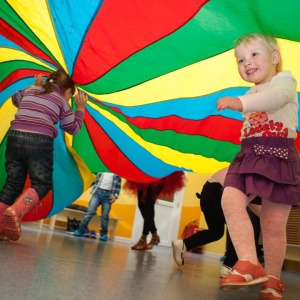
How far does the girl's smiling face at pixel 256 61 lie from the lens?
1.62 metres

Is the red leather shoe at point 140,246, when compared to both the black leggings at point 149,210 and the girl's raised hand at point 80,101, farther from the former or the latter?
the girl's raised hand at point 80,101

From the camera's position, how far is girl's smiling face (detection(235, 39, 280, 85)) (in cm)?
162

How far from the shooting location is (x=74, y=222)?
21.9ft

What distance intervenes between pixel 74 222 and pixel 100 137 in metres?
3.79

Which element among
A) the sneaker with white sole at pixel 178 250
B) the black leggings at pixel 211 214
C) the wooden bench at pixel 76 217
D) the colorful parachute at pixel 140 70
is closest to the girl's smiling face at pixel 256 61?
the colorful parachute at pixel 140 70

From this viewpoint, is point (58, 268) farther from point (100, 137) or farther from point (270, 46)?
point (100, 137)

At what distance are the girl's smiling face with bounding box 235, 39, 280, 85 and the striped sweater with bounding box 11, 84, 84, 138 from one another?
3.97 ft

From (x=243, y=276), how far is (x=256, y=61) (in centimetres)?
83

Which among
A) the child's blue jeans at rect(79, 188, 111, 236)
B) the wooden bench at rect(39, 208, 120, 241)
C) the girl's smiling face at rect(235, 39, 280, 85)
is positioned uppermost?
the girl's smiling face at rect(235, 39, 280, 85)

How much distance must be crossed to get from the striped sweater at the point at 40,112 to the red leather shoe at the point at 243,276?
1.48m

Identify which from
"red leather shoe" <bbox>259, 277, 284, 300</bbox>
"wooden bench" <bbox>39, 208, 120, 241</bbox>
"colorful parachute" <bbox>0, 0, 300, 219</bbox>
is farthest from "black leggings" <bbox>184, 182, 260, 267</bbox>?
"wooden bench" <bbox>39, 208, 120, 241</bbox>

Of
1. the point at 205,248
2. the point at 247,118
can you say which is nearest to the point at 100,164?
the point at 247,118

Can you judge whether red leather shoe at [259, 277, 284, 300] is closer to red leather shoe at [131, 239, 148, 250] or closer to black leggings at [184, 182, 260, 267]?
black leggings at [184, 182, 260, 267]


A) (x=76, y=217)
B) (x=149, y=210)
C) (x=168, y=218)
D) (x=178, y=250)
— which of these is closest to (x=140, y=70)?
(x=178, y=250)
